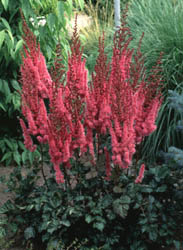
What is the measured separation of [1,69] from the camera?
401 centimetres

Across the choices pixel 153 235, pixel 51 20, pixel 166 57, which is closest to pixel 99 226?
pixel 153 235

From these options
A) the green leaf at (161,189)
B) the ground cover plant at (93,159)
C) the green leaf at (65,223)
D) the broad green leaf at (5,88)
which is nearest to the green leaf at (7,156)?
the broad green leaf at (5,88)

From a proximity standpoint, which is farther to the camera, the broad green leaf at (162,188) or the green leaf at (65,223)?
the broad green leaf at (162,188)

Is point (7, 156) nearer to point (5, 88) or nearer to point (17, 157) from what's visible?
point (17, 157)

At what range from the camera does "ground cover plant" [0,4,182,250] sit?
2.29 metres

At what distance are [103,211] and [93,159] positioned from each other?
40cm

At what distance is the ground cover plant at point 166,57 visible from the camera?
4254 mm

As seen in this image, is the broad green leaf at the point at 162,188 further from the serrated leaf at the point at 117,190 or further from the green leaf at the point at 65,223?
the green leaf at the point at 65,223

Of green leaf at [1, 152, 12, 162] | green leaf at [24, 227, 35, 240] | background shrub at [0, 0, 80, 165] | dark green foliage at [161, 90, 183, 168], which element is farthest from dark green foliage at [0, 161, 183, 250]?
green leaf at [1, 152, 12, 162]

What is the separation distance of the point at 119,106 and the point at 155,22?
3345 millimetres

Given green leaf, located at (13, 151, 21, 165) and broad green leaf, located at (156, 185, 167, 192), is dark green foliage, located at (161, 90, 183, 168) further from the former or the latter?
green leaf, located at (13, 151, 21, 165)

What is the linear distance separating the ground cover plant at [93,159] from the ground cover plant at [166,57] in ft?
4.89

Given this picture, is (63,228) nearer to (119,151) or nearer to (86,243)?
(86,243)

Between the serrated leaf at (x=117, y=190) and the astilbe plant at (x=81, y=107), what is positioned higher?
the astilbe plant at (x=81, y=107)
